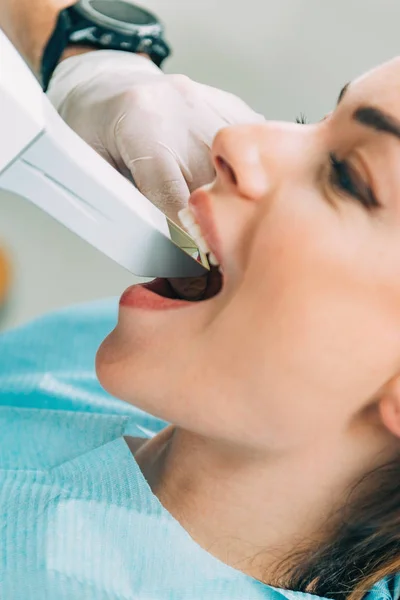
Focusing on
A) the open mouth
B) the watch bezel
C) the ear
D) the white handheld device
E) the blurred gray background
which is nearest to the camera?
the white handheld device

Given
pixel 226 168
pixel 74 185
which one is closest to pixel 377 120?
pixel 226 168

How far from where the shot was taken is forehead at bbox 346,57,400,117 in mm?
531

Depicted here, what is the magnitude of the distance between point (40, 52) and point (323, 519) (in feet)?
2.38

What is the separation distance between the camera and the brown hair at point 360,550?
661mm

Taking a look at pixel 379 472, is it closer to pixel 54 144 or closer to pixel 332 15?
pixel 54 144

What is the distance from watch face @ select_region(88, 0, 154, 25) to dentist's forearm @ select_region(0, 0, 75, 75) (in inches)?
1.5

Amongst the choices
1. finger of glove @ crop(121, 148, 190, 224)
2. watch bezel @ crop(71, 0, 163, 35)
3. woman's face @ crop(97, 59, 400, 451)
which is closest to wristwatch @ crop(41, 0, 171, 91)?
watch bezel @ crop(71, 0, 163, 35)

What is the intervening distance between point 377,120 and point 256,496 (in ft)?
1.22

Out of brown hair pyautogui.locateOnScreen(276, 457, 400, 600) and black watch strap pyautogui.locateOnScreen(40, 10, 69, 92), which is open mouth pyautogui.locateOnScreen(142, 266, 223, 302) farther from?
black watch strap pyautogui.locateOnScreen(40, 10, 69, 92)

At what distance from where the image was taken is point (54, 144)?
49cm

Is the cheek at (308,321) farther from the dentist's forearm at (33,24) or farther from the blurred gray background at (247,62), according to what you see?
the blurred gray background at (247,62)

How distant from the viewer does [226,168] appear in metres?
0.59

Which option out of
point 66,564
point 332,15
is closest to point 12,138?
point 66,564

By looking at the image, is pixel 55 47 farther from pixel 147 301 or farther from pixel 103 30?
A: pixel 147 301
